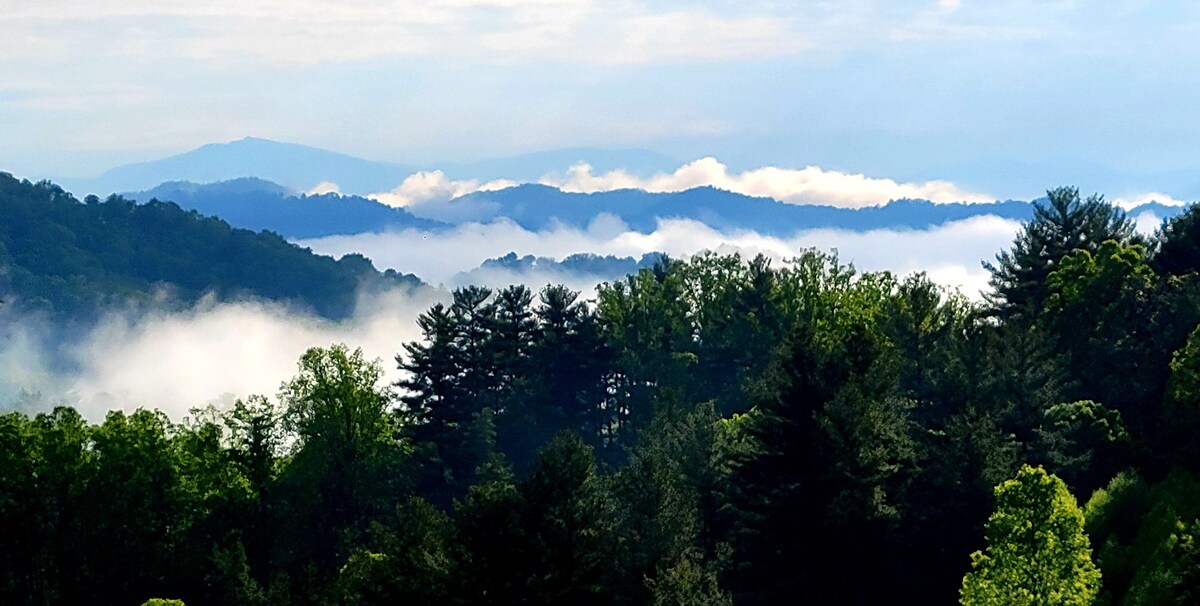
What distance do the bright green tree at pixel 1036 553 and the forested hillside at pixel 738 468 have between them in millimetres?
58

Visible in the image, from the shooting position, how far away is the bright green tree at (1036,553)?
1297 inches

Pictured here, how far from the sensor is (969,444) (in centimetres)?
4416

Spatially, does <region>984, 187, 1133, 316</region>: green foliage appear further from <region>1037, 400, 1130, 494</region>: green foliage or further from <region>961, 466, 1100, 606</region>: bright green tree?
<region>961, 466, 1100, 606</region>: bright green tree

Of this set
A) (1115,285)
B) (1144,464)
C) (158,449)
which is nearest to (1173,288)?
(1115,285)

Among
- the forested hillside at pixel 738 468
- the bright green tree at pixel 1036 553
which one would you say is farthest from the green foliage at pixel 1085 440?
the bright green tree at pixel 1036 553

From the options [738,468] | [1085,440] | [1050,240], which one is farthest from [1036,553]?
[1050,240]

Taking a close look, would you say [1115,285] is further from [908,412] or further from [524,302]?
[524,302]

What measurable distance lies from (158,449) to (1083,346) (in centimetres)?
4105

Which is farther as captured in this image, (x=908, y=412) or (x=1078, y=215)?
(x=1078, y=215)

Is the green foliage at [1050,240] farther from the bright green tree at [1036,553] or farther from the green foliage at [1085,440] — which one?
the bright green tree at [1036,553]

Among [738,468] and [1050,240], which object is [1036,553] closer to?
[738,468]

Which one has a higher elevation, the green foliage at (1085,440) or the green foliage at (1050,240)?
the green foliage at (1050,240)

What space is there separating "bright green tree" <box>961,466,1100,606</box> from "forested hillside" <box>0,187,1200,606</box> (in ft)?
0.19

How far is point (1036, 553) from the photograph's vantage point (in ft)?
109
